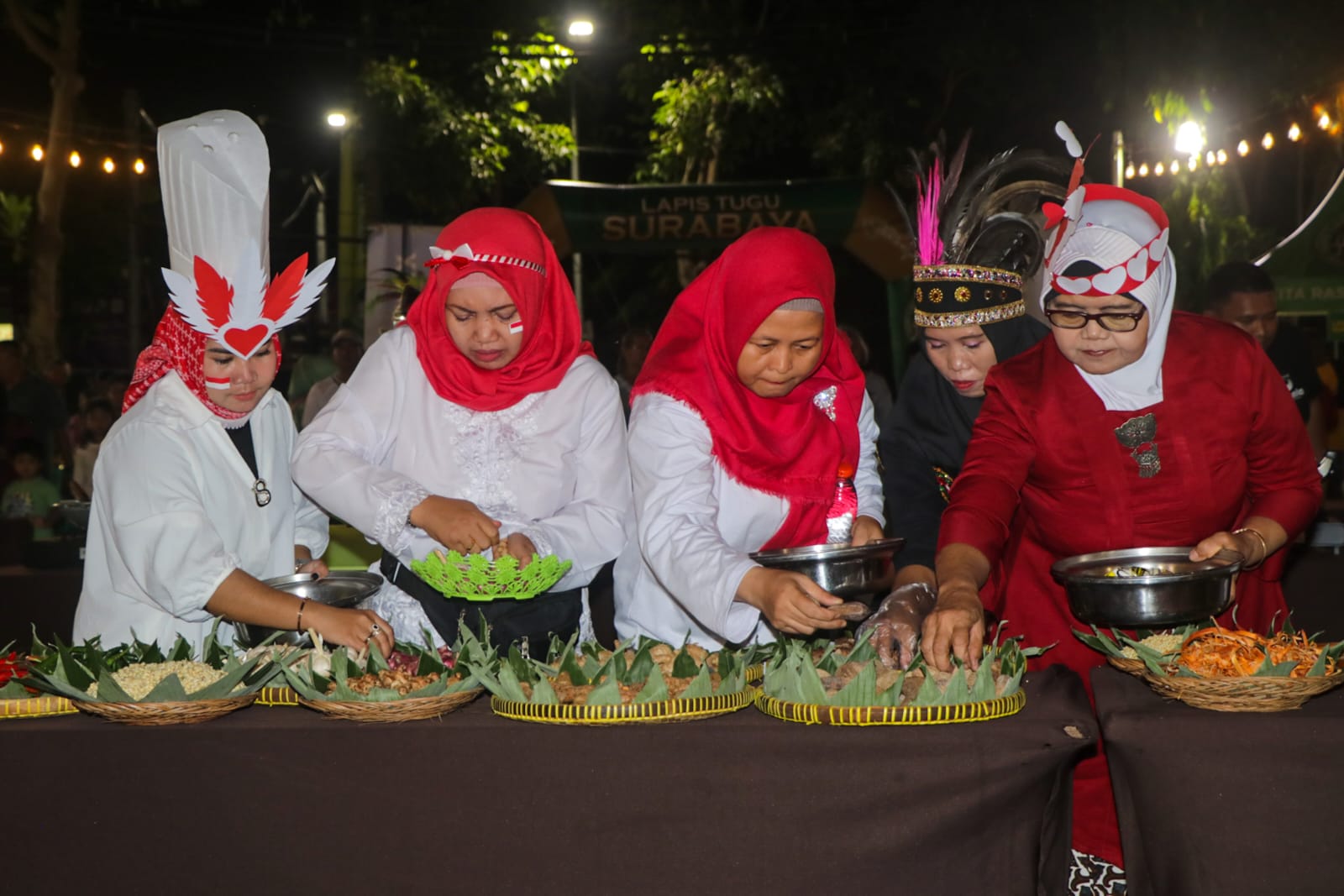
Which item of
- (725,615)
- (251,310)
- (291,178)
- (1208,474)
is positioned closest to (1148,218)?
(1208,474)

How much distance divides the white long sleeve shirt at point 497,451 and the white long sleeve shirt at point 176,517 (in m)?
0.19

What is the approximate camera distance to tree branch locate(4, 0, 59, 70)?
13.7 metres

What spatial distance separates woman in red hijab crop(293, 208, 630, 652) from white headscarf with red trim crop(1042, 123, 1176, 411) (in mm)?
967

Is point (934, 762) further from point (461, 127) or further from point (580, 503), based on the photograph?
point (461, 127)

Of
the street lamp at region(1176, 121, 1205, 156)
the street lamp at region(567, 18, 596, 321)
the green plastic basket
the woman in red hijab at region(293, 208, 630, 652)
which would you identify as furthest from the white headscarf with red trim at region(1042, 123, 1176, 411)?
the street lamp at region(567, 18, 596, 321)

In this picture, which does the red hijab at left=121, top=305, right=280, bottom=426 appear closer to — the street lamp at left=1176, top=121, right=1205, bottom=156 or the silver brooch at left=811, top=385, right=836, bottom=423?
the silver brooch at left=811, top=385, right=836, bottom=423

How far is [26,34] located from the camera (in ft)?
45.5

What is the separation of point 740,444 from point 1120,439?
0.75m

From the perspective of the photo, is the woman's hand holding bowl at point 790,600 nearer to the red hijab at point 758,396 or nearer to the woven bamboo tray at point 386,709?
the red hijab at point 758,396

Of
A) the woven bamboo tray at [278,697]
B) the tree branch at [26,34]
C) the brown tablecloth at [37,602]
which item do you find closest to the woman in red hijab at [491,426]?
the woven bamboo tray at [278,697]

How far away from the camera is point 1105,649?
8.10 feet

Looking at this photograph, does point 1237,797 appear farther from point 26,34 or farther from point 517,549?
point 26,34

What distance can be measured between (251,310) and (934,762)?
158 cm

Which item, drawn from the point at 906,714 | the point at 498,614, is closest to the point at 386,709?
the point at 498,614
